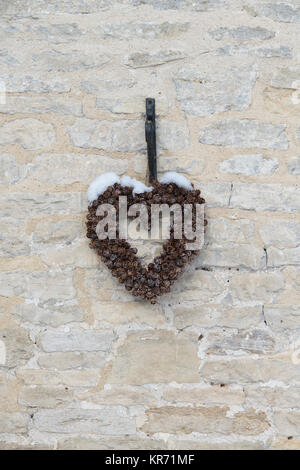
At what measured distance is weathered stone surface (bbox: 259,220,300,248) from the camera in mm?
2127

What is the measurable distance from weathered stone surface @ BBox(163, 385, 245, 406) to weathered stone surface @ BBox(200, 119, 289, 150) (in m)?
0.99

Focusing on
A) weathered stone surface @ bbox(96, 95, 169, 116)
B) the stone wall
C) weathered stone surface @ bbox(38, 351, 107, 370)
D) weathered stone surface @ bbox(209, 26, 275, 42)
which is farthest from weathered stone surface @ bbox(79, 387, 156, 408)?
weathered stone surface @ bbox(209, 26, 275, 42)

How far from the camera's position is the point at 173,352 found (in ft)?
6.89

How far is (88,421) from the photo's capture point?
2098 mm

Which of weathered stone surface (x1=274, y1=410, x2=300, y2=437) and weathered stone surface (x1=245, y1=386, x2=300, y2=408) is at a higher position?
weathered stone surface (x1=245, y1=386, x2=300, y2=408)

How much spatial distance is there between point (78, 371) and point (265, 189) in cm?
105

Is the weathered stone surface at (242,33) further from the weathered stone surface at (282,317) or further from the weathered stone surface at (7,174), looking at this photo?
the weathered stone surface at (282,317)

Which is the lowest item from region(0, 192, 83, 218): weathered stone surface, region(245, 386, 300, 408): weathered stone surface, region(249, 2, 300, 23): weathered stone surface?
region(245, 386, 300, 408): weathered stone surface

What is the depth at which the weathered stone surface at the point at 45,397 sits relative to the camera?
2098mm

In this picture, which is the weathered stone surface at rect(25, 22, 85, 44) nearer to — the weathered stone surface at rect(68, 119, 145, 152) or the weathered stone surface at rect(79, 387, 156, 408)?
the weathered stone surface at rect(68, 119, 145, 152)

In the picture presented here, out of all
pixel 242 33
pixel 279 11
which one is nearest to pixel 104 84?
pixel 242 33

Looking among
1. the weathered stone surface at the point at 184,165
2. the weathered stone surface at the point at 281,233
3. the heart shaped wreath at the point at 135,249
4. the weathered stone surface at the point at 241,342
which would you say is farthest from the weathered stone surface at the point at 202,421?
the weathered stone surface at the point at 184,165

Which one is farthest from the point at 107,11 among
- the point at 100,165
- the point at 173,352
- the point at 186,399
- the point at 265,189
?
the point at 186,399

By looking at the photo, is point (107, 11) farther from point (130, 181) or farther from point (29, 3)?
point (130, 181)
